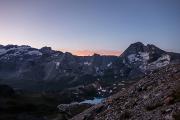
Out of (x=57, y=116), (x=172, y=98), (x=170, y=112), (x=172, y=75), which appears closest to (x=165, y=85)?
(x=172, y=75)

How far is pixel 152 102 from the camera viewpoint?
37156 mm

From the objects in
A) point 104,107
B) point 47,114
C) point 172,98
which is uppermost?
point 172,98

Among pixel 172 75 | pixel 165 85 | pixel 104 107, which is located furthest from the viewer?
pixel 104 107

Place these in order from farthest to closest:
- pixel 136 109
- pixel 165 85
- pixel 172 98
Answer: pixel 165 85
pixel 136 109
pixel 172 98

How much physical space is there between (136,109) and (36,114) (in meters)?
140

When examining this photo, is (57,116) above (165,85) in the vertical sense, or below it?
below

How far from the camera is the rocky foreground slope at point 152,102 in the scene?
104 ft

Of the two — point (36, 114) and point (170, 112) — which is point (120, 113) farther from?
point (36, 114)

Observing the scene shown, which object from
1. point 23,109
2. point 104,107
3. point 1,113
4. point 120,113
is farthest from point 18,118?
point 120,113

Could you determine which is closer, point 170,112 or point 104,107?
point 170,112

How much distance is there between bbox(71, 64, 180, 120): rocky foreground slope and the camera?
3178cm

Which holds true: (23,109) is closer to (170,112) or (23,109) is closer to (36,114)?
(36,114)

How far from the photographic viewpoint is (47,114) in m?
175

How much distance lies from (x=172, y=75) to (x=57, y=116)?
123m
